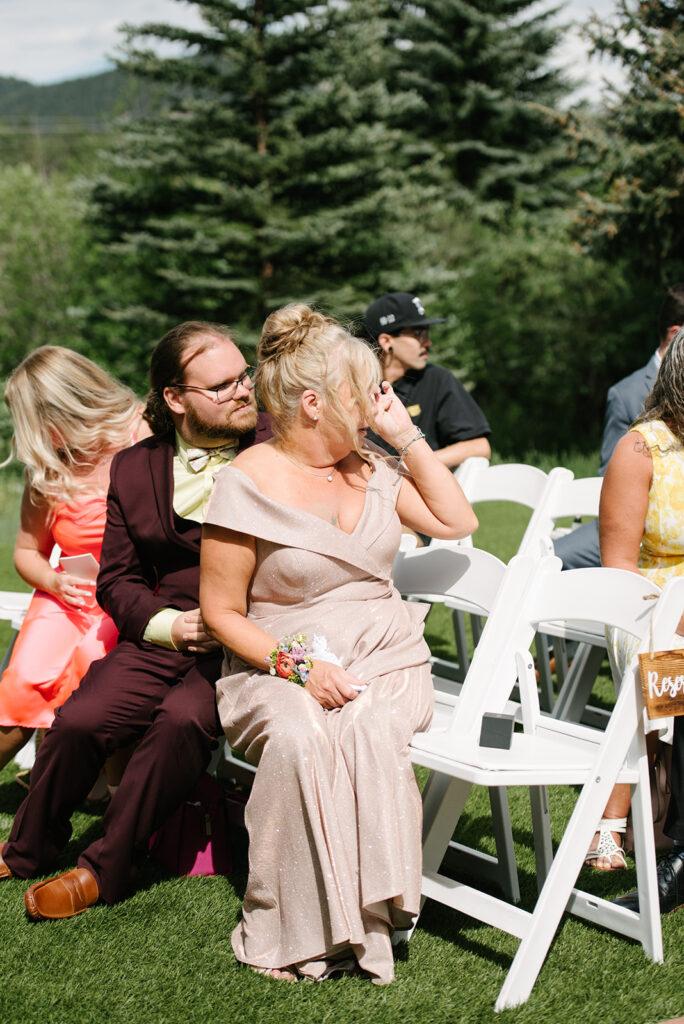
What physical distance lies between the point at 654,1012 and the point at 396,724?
1014 millimetres

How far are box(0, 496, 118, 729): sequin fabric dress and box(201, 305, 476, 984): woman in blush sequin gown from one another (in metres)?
0.92

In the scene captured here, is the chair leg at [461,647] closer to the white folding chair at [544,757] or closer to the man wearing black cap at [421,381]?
the man wearing black cap at [421,381]

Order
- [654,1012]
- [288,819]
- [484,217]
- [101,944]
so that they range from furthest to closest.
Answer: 1. [484,217]
2. [101,944]
3. [288,819]
4. [654,1012]

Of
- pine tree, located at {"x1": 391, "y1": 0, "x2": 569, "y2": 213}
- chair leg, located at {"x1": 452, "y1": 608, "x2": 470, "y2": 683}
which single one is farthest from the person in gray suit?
pine tree, located at {"x1": 391, "y1": 0, "x2": 569, "y2": 213}

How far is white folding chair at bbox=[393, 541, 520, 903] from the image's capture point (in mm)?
3266

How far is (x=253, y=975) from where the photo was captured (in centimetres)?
285

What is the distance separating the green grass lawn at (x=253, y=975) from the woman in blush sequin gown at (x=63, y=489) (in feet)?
3.11

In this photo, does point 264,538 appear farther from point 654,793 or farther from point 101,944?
point 654,793

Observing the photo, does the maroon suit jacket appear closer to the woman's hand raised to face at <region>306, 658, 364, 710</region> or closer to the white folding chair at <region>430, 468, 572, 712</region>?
the woman's hand raised to face at <region>306, 658, 364, 710</region>

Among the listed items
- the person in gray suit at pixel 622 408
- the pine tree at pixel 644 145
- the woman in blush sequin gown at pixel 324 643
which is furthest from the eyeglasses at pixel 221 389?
the pine tree at pixel 644 145

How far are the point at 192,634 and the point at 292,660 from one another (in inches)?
23.6

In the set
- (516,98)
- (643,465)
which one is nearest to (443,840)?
(643,465)

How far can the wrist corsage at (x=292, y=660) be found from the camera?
9.81ft

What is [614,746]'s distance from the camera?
279cm
